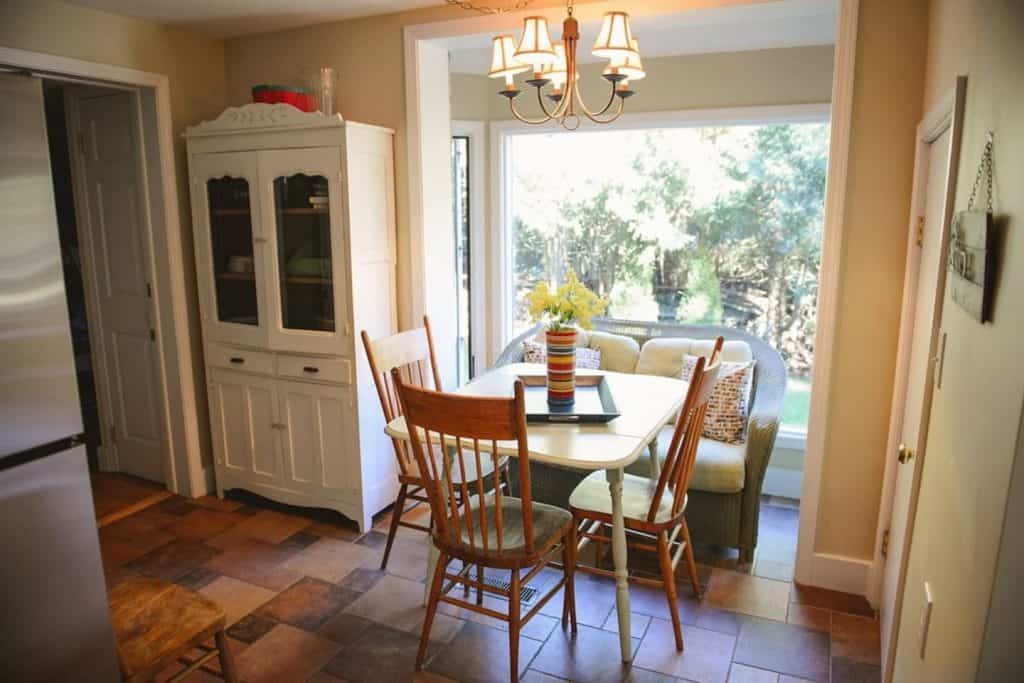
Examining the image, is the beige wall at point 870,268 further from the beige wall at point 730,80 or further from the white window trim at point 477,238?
the white window trim at point 477,238

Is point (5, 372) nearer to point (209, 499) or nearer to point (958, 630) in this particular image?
point (958, 630)

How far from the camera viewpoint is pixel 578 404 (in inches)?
98.5

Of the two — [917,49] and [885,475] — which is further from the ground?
[917,49]

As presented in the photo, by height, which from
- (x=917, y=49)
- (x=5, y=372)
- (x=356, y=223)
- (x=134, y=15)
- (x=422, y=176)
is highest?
(x=134, y=15)

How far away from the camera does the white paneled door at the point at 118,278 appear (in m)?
3.56

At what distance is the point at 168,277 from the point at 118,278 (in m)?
0.49

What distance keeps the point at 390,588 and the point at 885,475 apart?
2030mm

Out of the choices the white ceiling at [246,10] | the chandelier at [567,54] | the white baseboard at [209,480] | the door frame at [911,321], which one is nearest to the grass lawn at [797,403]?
the door frame at [911,321]

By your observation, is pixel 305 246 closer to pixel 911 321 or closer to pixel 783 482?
pixel 911 321

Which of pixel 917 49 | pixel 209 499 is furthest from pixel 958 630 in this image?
pixel 209 499

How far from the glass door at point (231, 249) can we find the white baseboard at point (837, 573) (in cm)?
272

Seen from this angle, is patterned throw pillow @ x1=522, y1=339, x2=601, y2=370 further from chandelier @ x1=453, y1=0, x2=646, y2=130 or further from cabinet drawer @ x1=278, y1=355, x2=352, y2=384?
chandelier @ x1=453, y1=0, x2=646, y2=130

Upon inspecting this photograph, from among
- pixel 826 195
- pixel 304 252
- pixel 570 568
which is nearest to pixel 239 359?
pixel 304 252

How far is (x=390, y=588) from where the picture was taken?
9.27 ft
